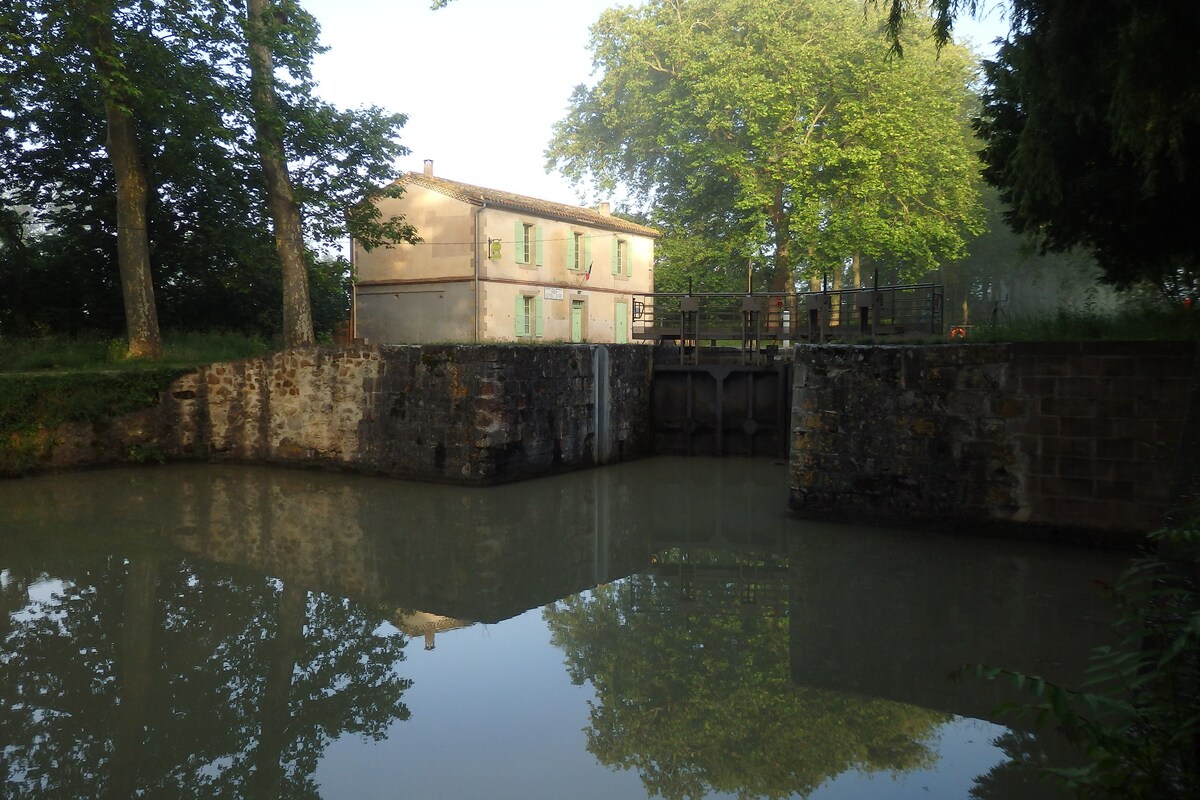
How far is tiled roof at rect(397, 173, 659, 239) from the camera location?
24172mm

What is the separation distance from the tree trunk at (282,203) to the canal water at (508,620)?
6.09 meters

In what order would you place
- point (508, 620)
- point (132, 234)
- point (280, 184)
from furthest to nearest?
point (280, 184)
point (132, 234)
point (508, 620)

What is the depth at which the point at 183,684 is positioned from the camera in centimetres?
474

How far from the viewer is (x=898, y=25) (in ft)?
19.7

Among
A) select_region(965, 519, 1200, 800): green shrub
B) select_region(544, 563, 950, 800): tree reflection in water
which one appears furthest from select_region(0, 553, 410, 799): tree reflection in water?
select_region(965, 519, 1200, 800): green shrub

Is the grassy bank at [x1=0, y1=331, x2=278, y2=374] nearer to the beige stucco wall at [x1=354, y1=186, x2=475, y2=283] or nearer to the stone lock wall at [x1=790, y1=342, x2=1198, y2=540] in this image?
the beige stucco wall at [x1=354, y1=186, x2=475, y2=283]

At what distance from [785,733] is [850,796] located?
0.57 metres

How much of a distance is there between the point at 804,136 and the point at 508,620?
→ 67.0 feet

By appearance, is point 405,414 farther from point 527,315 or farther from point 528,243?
point 528,243

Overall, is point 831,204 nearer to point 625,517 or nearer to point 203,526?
point 625,517

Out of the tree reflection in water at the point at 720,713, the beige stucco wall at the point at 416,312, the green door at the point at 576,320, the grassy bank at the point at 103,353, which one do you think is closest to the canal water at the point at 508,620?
the tree reflection in water at the point at 720,713

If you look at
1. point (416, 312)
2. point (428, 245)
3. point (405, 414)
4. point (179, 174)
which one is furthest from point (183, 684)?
point (416, 312)

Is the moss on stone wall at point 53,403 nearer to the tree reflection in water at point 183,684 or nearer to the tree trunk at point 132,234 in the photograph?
the tree trunk at point 132,234

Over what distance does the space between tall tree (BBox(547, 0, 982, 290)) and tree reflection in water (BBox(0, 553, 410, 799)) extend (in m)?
19.1
